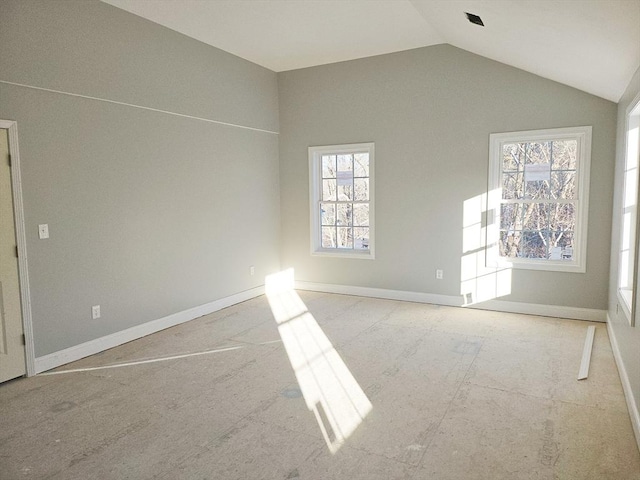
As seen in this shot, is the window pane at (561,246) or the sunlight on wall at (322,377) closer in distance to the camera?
the sunlight on wall at (322,377)

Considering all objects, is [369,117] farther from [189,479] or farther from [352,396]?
[189,479]

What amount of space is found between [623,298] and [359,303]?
9.75 ft

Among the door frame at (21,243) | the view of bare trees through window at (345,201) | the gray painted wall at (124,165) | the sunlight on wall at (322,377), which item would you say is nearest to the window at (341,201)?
the view of bare trees through window at (345,201)

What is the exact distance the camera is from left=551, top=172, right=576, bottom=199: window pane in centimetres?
482

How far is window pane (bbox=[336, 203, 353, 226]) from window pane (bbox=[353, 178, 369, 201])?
19 cm

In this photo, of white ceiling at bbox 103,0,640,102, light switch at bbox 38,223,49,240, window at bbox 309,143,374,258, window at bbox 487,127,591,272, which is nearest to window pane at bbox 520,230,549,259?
window at bbox 487,127,591,272

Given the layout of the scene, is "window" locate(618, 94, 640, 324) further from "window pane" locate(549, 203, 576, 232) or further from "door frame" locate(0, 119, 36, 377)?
"door frame" locate(0, 119, 36, 377)

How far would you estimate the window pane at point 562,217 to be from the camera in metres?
4.88

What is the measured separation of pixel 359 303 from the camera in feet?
18.8

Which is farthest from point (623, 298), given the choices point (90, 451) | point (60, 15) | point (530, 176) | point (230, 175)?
point (60, 15)

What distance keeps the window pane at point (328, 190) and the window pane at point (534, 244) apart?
253 centimetres

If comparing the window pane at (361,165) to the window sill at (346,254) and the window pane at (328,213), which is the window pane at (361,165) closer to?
the window pane at (328,213)

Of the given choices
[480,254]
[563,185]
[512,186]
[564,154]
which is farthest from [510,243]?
[564,154]

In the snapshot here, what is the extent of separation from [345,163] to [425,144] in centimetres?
117
